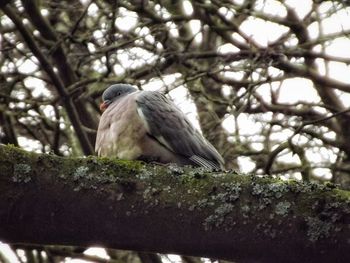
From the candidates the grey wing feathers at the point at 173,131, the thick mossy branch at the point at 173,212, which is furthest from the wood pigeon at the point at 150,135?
the thick mossy branch at the point at 173,212

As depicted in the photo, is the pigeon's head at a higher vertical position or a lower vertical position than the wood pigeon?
higher

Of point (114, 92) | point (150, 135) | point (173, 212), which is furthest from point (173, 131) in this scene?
point (173, 212)

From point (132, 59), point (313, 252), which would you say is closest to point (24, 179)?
point (313, 252)

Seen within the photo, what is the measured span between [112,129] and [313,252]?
2441 millimetres

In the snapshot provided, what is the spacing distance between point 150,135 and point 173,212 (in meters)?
2.09

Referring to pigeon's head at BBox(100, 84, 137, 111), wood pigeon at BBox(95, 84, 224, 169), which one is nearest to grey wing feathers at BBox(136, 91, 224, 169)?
wood pigeon at BBox(95, 84, 224, 169)

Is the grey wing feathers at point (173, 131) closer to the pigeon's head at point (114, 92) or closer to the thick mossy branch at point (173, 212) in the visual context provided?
the pigeon's head at point (114, 92)

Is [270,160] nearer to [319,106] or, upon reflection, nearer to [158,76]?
[319,106]

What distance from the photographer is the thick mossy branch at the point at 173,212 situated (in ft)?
7.95

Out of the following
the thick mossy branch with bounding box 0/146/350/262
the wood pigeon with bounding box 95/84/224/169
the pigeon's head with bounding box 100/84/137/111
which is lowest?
the thick mossy branch with bounding box 0/146/350/262

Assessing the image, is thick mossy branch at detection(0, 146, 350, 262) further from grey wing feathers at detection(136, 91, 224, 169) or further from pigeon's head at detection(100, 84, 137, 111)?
pigeon's head at detection(100, 84, 137, 111)

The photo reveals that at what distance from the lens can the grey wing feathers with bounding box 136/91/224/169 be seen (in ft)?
15.3

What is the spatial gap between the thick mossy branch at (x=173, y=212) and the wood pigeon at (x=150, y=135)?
183 centimetres

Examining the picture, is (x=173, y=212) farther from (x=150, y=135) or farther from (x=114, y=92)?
(x=114, y=92)
